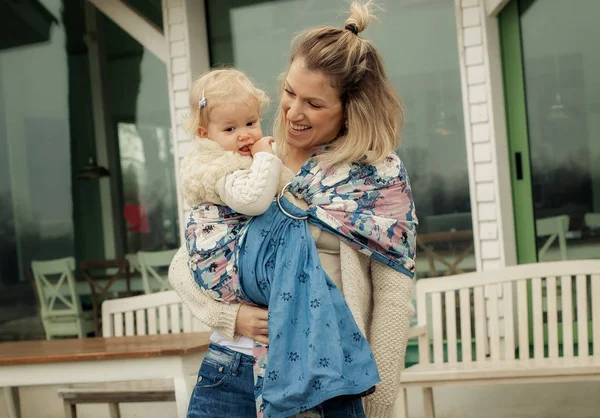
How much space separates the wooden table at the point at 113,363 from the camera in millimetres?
3850

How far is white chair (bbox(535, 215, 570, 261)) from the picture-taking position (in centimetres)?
596

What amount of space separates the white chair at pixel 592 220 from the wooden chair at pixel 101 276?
3.29 metres

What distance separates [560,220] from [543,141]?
49cm

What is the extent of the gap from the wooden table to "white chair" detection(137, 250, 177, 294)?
9.04 feet

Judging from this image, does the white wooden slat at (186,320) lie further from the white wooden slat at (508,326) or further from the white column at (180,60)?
the white wooden slat at (508,326)

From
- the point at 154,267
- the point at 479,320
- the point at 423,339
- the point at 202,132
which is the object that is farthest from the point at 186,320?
the point at 202,132

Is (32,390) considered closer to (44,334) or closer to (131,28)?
(44,334)

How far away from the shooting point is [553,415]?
5617 mm

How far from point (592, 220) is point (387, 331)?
3823 millimetres

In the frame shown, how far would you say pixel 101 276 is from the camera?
24.1 feet

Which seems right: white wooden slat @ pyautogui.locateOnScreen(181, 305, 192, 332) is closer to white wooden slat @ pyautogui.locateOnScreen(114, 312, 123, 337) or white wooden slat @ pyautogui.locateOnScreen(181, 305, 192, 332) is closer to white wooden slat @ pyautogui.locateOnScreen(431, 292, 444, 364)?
white wooden slat @ pyautogui.locateOnScreen(114, 312, 123, 337)

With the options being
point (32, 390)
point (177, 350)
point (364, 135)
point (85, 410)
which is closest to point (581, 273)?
point (177, 350)

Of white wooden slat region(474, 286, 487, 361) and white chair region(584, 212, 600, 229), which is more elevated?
white chair region(584, 212, 600, 229)

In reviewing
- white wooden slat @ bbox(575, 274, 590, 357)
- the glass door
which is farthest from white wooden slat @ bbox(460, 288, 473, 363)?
the glass door
